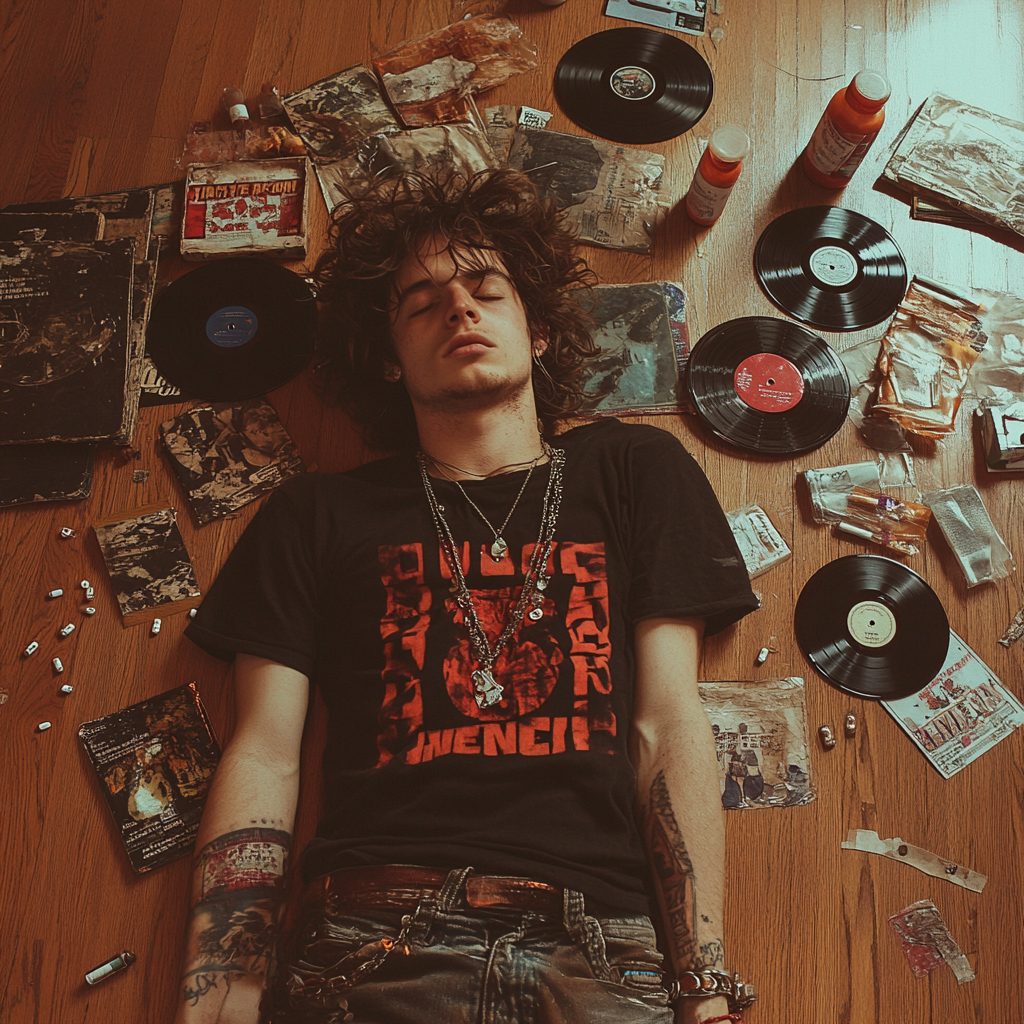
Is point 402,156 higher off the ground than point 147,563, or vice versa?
point 402,156

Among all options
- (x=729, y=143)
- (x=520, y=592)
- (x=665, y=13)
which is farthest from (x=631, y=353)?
(x=665, y=13)

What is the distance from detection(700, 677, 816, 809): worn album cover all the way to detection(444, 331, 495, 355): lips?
0.91 metres

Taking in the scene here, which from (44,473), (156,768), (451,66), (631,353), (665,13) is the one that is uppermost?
(665,13)

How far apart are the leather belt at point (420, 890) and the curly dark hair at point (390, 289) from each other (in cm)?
100

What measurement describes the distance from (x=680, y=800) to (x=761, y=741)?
39cm

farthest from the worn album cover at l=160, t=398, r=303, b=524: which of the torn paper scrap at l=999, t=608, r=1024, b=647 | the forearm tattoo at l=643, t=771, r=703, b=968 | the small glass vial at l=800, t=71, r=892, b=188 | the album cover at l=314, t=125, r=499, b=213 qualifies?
the torn paper scrap at l=999, t=608, r=1024, b=647

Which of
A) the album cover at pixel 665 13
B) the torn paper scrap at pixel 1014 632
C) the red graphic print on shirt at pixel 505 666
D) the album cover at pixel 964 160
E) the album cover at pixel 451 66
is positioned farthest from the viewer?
the album cover at pixel 665 13

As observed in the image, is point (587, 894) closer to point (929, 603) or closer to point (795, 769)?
point (795, 769)

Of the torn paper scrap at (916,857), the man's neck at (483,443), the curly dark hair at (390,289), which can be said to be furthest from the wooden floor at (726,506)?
the man's neck at (483,443)

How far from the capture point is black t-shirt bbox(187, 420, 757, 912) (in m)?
1.44

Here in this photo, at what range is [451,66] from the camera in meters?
2.40

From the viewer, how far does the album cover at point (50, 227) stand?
2184mm

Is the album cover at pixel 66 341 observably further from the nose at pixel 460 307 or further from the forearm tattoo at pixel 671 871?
the forearm tattoo at pixel 671 871

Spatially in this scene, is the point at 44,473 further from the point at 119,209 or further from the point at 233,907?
the point at 233,907
